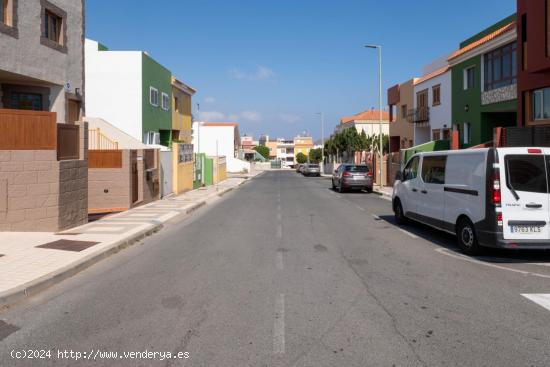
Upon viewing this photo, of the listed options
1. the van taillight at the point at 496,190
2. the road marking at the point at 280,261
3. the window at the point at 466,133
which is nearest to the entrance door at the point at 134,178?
the road marking at the point at 280,261

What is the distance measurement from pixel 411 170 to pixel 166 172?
14.4 m

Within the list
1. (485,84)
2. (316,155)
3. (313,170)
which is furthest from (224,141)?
(485,84)

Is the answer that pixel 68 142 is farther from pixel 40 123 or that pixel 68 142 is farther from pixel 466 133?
pixel 466 133

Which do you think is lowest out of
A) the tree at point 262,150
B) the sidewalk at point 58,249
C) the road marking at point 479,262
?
the road marking at point 479,262

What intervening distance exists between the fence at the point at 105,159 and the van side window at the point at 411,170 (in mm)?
10061

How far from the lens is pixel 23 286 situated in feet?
22.5

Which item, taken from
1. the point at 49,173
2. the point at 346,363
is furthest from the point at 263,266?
the point at 49,173

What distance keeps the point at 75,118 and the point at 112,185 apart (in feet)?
14.7

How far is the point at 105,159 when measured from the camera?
18375 mm

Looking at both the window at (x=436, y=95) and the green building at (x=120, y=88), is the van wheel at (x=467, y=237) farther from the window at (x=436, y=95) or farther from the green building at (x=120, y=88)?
the window at (x=436, y=95)

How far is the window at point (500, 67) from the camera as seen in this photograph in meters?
23.5

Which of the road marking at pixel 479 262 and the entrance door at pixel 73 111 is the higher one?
the entrance door at pixel 73 111

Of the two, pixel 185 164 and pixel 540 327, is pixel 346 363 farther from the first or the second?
pixel 185 164

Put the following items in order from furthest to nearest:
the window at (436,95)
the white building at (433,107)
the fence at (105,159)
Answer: the window at (436,95)
the white building at (433,107)
the fence at (105,159)
